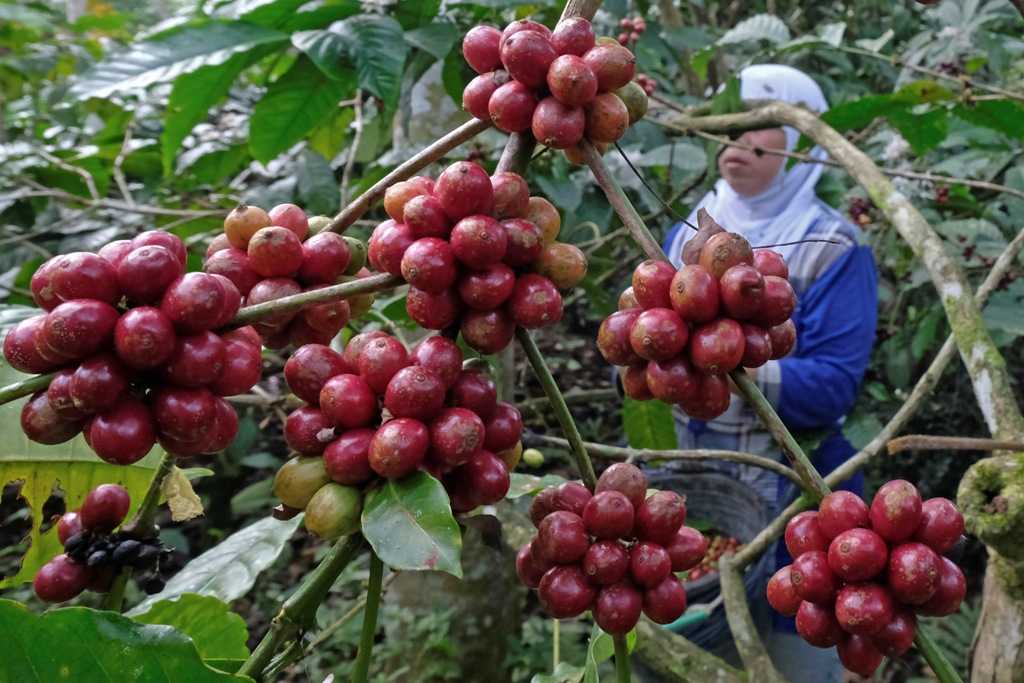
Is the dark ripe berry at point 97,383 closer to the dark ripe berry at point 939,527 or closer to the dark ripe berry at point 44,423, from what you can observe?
the dark ripe berry at point 44,423

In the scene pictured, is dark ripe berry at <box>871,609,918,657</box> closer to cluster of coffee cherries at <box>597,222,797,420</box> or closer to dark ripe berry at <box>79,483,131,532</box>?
cluster of coffee cherries at <box>597,222,797,420</box>

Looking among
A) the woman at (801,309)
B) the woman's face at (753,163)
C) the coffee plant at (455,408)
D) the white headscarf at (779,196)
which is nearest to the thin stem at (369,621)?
the coffee plant at (455,408)

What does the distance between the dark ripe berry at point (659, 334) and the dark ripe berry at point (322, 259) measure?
212 mm

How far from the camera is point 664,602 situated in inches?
23.6

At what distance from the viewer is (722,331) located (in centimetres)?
53

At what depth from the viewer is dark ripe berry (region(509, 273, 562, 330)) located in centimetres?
53

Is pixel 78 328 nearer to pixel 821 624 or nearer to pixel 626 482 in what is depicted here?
pixel 626 482

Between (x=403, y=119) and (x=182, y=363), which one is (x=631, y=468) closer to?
(x=182, y=363)

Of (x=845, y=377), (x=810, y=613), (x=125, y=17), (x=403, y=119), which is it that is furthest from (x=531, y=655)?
(x=125, y=17)

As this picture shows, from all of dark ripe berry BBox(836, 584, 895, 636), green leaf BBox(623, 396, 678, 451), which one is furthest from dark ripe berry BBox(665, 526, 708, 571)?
green leaf BBox(623, 396, 678, 451)

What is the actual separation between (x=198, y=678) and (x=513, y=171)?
425mm

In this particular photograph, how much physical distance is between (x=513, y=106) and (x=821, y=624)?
0.44 metres

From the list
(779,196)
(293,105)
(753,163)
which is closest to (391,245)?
(293,105)

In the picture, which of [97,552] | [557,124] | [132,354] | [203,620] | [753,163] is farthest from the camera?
[753,163]
